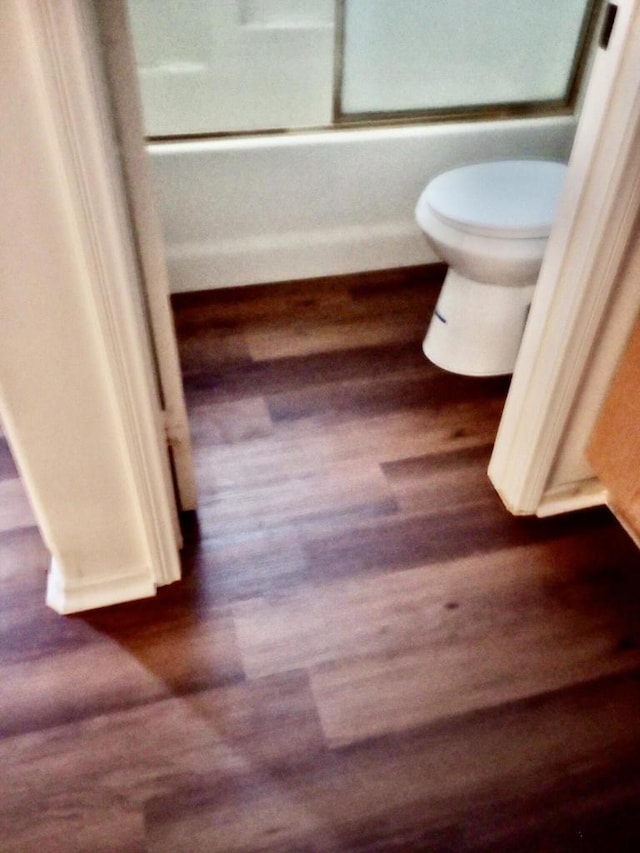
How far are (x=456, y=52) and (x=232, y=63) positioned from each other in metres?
0.68

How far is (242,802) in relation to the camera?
3.67 ft

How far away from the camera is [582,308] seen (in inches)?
48.7

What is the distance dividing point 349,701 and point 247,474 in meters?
0.58

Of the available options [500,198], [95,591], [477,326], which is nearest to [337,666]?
[95,591]

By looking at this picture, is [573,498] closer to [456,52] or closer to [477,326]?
[477,326]

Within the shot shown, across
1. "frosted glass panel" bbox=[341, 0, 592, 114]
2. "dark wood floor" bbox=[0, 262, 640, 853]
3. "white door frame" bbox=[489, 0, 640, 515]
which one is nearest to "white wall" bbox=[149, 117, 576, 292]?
"frosted glass panel" bbox=[341, 0, 592, 114]

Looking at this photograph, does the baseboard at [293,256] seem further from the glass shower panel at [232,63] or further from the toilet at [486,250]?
the toilet at [486,250]

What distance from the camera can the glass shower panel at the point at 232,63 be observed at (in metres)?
1.94

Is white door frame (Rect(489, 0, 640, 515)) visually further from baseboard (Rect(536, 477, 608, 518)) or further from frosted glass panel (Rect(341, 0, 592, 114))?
frosted glass panel (Rect(341, 0, 592, 114))

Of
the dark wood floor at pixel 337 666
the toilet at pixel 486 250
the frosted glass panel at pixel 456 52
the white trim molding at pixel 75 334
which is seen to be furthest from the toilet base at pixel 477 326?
the white trim molding at pixel 75 334

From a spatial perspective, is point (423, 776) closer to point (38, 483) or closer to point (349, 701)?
point (349, 701)

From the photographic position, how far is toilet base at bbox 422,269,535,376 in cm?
178

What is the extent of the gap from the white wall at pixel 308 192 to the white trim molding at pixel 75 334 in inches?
40.4

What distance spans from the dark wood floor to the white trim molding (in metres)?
0.14
